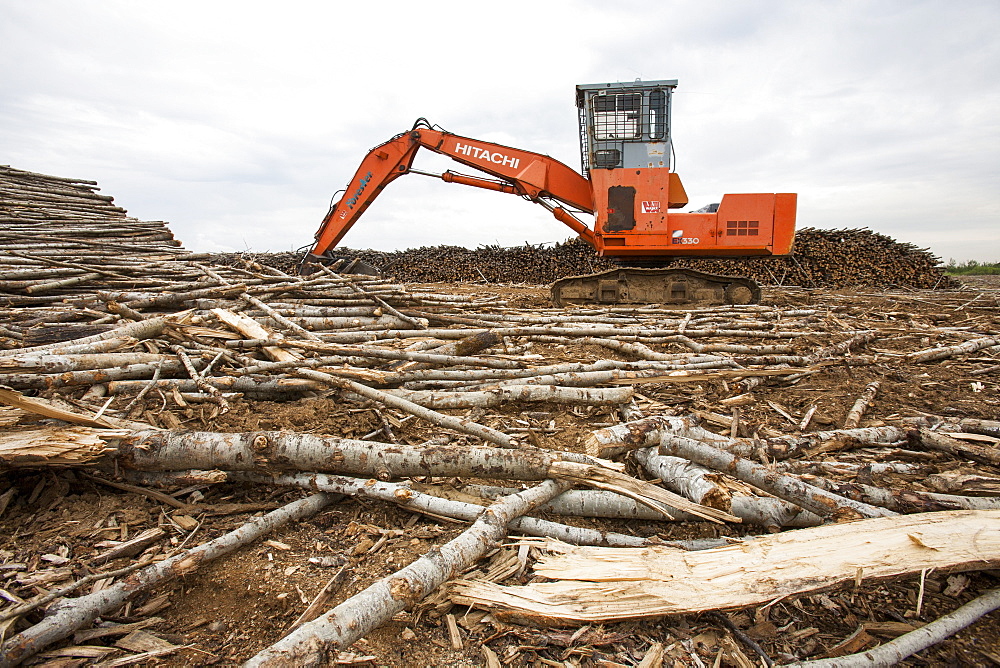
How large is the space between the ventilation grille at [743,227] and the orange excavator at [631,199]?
2 centimetres

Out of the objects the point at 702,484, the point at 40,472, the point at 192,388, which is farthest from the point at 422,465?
the point at 192,388

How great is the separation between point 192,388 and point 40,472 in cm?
124

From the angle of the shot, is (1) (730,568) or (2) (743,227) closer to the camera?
(1) (730,568)

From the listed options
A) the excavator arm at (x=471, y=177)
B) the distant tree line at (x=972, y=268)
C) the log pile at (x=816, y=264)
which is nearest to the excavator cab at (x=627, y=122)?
the excavator arm at (x=471, y=177)

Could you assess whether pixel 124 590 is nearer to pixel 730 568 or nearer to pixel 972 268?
pixel 730 568

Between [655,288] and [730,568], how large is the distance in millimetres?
9140

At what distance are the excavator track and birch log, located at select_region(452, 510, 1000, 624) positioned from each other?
8.31 meters

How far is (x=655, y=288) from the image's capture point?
1073 centimetres

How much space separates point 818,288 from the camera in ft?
50.1

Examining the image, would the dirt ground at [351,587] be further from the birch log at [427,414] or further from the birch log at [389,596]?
the birch log at [427,414]

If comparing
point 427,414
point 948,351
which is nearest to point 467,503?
point 427,414

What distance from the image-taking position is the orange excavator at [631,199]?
10039 mm

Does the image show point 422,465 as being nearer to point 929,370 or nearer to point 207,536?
point 207,536

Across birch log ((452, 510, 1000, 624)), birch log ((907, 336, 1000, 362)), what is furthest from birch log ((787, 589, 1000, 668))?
birch log ((907, 336, 1000, 362))
